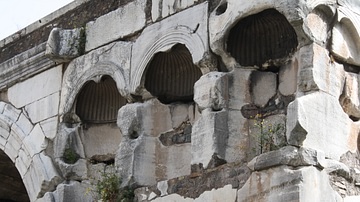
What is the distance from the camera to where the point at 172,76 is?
8.65 metres

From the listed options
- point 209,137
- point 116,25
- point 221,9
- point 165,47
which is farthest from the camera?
point 116,25

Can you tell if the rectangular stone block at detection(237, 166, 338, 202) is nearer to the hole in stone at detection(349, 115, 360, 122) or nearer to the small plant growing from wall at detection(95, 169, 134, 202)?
the hole in stone at detection(349, 115, 360, 122)

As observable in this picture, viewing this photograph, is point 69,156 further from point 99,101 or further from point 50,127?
point 99,101

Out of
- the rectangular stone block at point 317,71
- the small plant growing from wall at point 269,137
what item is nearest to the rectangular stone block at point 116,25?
the small plant growing from wall at point 269,137

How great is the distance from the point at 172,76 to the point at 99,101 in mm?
1003

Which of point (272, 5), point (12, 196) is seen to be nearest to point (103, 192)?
point (272, 5)

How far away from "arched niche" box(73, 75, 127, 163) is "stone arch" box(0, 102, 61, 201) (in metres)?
0.42

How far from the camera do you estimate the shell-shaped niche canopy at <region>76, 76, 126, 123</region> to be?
920cm

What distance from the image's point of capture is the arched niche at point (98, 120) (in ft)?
30.5

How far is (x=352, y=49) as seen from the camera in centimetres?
789

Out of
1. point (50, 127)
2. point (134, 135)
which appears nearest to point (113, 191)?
point (134, 135)

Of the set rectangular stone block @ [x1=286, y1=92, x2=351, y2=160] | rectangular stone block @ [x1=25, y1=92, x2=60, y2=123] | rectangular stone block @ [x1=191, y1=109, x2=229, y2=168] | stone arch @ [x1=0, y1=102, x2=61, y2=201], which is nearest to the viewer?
rectangular stone block @ [x1=286, y1=92, x2=351, y2=160]

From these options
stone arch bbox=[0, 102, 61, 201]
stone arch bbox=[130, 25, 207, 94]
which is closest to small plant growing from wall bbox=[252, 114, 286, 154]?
stone arch bbox=[130, 25, 207, 94]

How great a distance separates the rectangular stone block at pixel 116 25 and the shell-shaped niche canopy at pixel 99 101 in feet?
1.18
